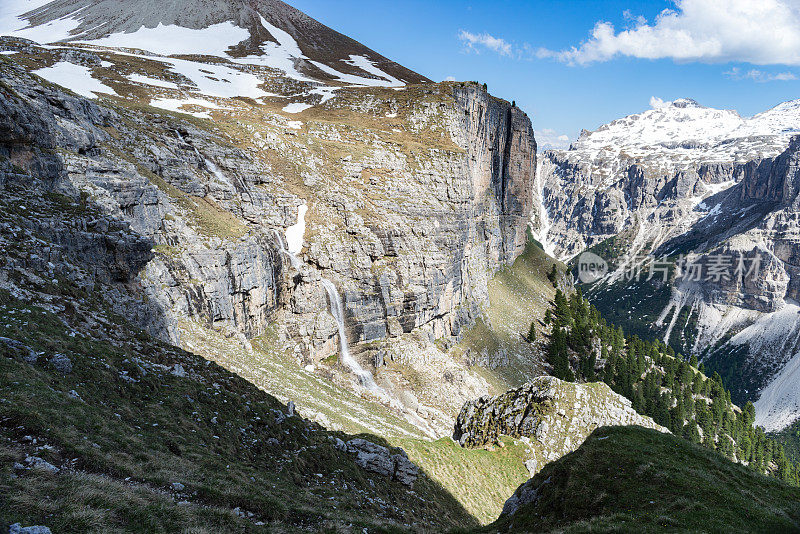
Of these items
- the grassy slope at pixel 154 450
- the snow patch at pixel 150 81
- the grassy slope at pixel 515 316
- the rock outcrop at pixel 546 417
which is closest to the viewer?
the grassy slope at pixel 154 450

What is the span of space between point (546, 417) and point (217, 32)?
187 metres

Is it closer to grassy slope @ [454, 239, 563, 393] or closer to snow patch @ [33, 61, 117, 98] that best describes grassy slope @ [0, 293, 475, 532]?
grassy slope @ [454, 239, 563, 393]

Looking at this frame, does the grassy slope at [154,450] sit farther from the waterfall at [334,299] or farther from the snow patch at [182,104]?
the snow patch at [182,104]

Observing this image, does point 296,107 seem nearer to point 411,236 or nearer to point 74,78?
point 74,78

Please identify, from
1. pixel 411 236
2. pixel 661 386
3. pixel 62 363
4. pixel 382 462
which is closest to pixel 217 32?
pixel 411 236

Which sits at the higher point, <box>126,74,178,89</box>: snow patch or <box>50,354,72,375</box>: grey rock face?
<box>126,74,178,89</box>: snow patch

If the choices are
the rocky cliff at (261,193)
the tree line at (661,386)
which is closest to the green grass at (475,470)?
the rocky cliff at (261,193)

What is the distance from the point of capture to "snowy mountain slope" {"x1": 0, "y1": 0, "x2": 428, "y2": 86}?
138 meters

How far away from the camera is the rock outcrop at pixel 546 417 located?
1464 inches

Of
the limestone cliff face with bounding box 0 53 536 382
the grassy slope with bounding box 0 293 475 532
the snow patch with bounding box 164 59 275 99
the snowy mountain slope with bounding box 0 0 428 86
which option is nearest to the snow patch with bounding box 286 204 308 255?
the limestone cliff face with bounding box 0 53 536 382

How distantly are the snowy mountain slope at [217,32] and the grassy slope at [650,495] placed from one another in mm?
135949

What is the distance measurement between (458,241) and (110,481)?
70.5 m

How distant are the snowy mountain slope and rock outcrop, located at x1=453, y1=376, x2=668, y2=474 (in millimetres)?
122000

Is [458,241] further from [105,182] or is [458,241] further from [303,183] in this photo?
[105,182]
